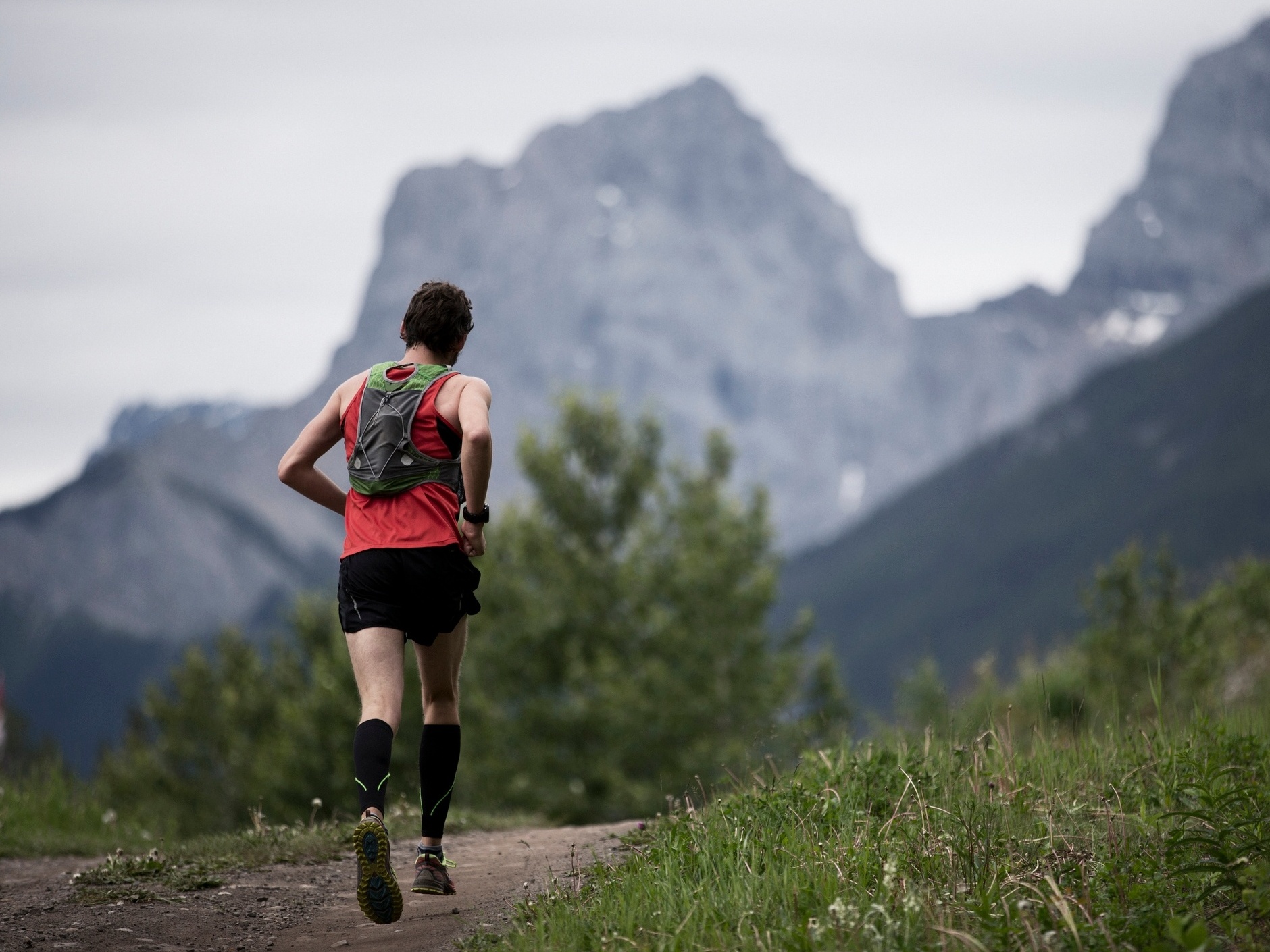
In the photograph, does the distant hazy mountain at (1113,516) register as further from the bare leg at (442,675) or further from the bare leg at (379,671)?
the bare leg at (379,671)

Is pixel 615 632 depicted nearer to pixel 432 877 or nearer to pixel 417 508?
pixel 432 877

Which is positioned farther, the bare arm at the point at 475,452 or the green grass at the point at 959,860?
the bare arm at the point at 475,452

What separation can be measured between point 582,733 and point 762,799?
76.0 ft

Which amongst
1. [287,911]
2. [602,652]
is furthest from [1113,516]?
[287,911]

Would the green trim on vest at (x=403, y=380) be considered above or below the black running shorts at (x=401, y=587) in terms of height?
above

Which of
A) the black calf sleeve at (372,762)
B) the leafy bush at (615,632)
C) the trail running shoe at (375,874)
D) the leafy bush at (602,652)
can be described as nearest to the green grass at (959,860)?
the trail running shoe at (375,874)

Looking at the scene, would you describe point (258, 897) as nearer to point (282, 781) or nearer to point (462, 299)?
point (462, 299)

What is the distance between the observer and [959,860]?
4.23m

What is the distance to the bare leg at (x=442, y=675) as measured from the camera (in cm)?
484

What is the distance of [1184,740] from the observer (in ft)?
18.0

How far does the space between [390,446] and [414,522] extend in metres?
0.30

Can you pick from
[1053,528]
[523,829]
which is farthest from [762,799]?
[1053,528]

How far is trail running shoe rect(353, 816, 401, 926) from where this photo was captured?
13.5 ft

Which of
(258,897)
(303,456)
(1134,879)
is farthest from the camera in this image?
(258,897)
